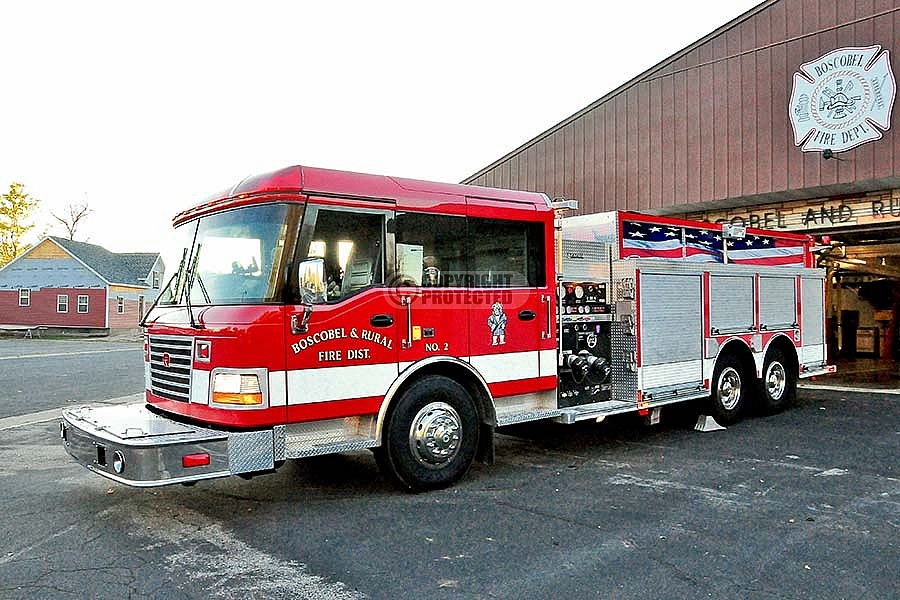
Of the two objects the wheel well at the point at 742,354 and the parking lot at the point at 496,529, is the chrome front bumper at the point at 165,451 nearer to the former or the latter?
the parking lot at the point at 496,529

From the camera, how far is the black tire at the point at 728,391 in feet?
30.7

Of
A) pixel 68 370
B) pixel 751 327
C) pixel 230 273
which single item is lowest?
pixel 68 370

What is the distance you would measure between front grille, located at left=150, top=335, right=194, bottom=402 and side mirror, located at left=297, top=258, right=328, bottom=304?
0.95 meters

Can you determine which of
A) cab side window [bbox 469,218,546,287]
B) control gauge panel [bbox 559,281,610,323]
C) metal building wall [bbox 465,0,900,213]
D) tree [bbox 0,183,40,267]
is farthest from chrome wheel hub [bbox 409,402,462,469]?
tree [bbox 0,183,40,267]

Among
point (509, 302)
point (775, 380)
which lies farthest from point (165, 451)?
point (775, 380)

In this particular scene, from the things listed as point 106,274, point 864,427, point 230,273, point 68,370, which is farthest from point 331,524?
point 106,274

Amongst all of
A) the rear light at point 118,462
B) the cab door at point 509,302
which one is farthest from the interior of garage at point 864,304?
the rear light at point 118,462

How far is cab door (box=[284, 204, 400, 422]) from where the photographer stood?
221 inches

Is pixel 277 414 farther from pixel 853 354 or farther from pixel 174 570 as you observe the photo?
pixel 853 354

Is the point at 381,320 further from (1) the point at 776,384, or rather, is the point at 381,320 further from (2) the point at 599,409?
(1) the point at 776,384

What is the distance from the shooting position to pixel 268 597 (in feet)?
13.8

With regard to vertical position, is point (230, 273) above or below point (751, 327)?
above

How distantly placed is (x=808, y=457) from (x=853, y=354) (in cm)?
1684

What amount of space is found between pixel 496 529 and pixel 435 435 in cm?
118
